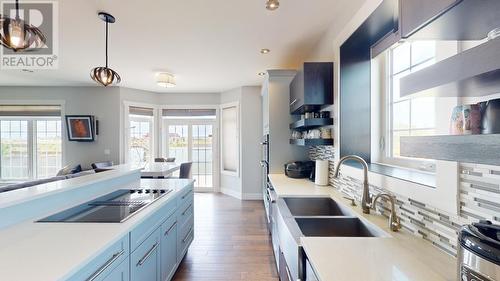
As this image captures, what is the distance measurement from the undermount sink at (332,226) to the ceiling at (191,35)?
1770mm

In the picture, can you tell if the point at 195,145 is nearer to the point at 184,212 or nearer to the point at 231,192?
the point at 231,192

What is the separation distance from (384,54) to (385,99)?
0.38m

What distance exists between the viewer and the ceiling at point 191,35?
2180 millimetres

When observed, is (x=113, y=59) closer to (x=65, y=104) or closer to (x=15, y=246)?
(x=65, y=104)

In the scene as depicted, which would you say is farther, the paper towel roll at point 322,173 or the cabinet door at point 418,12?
the paper towel roll at point 322,173

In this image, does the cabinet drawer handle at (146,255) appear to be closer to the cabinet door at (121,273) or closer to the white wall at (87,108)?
the cabinet door at (121,273)

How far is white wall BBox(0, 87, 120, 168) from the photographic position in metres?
5.29

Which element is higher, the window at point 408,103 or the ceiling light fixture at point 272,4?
the ceiling light fixture at point 272,4

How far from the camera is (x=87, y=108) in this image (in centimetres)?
531

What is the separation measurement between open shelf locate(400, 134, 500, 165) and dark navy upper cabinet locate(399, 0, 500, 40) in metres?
0.37

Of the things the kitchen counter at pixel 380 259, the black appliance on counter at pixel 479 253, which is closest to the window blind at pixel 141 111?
the kitchen counter at pixel 380 259

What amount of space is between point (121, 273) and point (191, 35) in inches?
99.1

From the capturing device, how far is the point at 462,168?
90cm

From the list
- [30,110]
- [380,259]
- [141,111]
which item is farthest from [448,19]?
[30,110]
